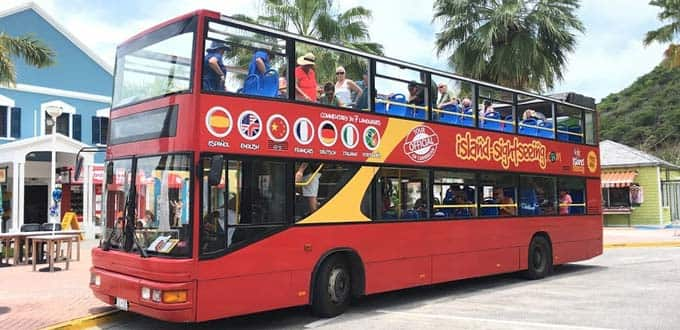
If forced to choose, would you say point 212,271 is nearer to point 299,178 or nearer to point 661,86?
point 299,178

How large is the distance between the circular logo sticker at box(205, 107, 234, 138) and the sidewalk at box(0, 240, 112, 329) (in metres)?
3.33

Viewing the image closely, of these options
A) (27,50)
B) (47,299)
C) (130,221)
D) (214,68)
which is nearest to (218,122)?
(214,68)

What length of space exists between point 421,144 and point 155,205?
182 inches

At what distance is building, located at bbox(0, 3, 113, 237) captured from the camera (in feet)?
77.4

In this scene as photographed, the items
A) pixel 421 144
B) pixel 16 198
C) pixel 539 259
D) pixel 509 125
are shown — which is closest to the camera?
pixel 421 144

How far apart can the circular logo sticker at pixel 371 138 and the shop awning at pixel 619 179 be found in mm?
24277

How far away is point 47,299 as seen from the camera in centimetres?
976

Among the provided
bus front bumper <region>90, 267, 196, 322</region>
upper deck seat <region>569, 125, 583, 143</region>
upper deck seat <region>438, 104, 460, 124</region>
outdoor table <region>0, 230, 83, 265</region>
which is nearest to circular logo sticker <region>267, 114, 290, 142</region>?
bus front bumper <region>90, 267, 196, 322</region>

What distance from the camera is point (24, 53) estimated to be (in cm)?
1767

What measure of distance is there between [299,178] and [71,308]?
156 inches

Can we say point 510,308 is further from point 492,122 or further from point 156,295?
point 156,295

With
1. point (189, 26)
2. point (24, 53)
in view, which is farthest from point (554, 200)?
point (24, 53)

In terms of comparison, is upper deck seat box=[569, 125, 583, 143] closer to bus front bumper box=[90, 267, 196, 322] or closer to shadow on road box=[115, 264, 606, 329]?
shadow on road box=[115, 264, 606, 329]

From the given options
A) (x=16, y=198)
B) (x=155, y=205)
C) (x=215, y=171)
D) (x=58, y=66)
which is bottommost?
(x=155, y=205)
